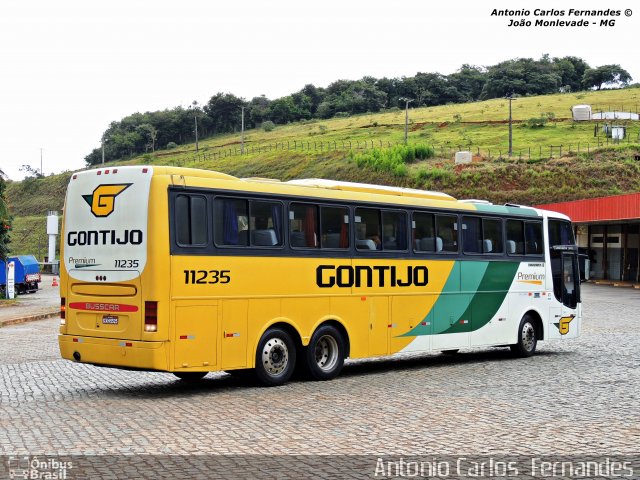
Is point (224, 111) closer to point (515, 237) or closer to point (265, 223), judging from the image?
point (515, 237)

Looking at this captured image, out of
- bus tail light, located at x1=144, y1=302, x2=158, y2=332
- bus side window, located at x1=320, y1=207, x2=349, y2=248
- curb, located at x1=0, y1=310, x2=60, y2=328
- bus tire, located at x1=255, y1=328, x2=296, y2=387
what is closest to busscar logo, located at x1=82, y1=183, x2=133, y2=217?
bus tail light, located at x1=144, y1=302, x2=158, y2=332

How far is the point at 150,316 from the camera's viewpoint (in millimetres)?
12578

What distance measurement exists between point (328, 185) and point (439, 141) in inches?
3792

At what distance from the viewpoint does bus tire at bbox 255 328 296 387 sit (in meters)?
13.9

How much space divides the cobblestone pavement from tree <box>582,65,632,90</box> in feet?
541

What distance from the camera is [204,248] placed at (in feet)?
43.5

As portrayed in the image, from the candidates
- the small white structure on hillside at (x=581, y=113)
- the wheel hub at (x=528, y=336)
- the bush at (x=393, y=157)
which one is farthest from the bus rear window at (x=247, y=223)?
the small white structure on hillside at (x=581, y=113)

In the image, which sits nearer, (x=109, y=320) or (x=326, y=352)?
(x=109, y=320)

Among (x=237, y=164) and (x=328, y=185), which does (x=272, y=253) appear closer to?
(x=328, y=185)

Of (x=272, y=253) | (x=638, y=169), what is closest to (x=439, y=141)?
(x=638, y=169)

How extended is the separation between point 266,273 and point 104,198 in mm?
2666

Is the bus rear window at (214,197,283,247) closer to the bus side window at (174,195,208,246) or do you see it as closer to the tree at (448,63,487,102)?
the bus side window at (174,195,208,246)

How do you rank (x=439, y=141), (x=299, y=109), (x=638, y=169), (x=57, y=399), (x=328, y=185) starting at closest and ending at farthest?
(x=57, y=399)
(x=328, y=185)
(x=638, y=169)
(x=439, y=141)
(x=299, y=109)

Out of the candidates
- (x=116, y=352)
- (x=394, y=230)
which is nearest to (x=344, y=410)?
(x=116, y=352)
